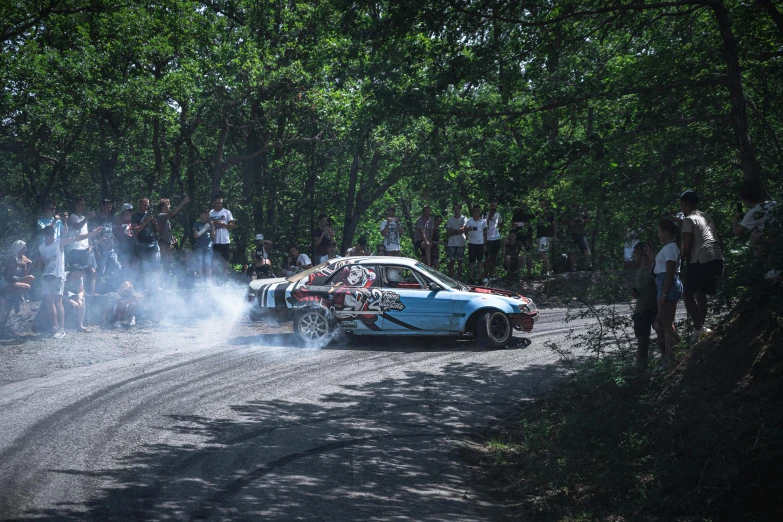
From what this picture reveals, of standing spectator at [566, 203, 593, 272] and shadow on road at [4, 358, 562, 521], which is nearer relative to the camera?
shadow on road at [4, 358, 562, 521]

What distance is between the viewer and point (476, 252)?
19.4 meters

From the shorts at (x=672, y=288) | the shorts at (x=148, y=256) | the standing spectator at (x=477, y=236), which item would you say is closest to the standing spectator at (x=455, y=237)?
the standing spectator at (x=477, y=236)

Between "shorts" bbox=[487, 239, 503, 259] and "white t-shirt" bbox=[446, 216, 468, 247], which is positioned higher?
"white t-shirt" bbox=[446, 216, 468, 247]

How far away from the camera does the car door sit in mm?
13531

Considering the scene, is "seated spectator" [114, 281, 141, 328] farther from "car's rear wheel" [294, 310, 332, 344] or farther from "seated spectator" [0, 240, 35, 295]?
"car's rear wheel" [294, 310, 332, 344]

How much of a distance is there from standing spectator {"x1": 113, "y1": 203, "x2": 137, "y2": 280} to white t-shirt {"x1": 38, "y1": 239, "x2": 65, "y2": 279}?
2.23 m

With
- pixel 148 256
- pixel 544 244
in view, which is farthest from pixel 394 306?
pixel 544 244

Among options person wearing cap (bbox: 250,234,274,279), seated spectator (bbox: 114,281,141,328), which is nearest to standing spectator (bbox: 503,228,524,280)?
person wearing cap (bbox: 250,234,274,279)

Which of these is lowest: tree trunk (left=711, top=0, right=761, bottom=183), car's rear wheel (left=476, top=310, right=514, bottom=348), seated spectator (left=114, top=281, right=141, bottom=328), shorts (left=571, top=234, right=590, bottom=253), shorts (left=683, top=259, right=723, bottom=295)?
Answer: car's rear wheel (left=476, top=310, right=514, bottom=348)

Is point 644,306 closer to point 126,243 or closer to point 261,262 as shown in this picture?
point 126,243

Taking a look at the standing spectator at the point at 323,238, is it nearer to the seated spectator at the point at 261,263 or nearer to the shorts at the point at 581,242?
the seated spectator at the point at 261,263

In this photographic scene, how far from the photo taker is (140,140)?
96.8 ft

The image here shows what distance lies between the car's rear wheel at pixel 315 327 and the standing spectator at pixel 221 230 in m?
4.92

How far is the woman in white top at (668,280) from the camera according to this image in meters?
8.83
